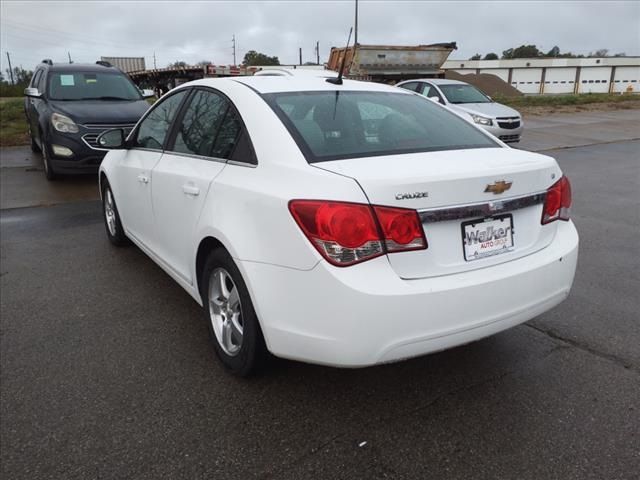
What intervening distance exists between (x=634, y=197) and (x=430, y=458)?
255 inches

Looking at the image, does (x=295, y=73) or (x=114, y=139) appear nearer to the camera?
(x=295, y=73)

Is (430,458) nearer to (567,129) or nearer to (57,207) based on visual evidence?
(57,207)

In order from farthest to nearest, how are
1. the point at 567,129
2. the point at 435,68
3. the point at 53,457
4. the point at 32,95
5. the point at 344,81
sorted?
the point at 435,68
the point at 567,129
the point at 32,95
the point at 344,81
the point at 53,457

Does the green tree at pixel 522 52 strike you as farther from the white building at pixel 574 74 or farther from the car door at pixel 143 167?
the car door at pixel 143 167

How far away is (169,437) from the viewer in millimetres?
2455

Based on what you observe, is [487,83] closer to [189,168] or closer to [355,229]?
[189,168]

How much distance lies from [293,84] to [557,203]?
166cm

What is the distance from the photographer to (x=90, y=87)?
912 centimetres

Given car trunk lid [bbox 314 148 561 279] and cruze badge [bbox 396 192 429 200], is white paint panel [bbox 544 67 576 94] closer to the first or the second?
car trunk lid [bbox 314 148 561 279]

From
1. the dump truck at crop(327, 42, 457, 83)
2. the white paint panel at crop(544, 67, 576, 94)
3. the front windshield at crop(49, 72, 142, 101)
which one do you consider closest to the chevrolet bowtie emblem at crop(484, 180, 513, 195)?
the front windshield at crop(49, 72, 142, 101)

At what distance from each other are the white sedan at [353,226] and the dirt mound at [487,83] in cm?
3034

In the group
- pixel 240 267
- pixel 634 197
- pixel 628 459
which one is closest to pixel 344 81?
pixel 240 267

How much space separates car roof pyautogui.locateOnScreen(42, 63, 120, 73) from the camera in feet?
30.8

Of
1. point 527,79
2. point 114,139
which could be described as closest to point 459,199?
point 114,139
